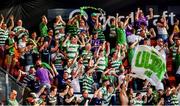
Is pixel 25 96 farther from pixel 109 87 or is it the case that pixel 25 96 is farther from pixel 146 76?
pixel 146 76

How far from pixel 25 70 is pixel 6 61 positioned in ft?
2.20

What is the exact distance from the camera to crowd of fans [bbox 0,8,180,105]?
22109mm

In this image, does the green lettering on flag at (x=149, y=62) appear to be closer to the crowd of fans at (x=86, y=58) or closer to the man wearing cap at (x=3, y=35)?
the crowd of fans at (x=86, y=58)

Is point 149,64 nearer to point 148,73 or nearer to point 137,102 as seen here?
point 148,73

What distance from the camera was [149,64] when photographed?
23688 mm

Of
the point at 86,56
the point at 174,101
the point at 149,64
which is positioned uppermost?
the point at 86,56

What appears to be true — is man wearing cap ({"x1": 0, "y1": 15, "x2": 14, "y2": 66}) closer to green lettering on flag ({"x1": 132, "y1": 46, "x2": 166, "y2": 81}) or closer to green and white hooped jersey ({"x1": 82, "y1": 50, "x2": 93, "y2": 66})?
green and white hooped jersey ({"x1": 82, "y1": 50, "x2": 93, "y2": 66})

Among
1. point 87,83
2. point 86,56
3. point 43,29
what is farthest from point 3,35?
point 87,83

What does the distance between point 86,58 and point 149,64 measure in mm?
2108

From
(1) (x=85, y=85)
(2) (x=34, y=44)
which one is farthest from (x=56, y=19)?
(1) (x=85, y=85)

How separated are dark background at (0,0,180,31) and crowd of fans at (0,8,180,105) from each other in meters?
0.37

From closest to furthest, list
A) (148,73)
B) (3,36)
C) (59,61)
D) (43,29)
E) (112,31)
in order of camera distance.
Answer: (59,61) → (3,36) → (148,73) → (43,29) → (112,31)

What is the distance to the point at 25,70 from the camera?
22859mm

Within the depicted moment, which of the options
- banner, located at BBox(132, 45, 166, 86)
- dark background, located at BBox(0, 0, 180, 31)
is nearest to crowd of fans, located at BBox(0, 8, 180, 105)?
banner, located at BBox(132, 45, 166, 86)
